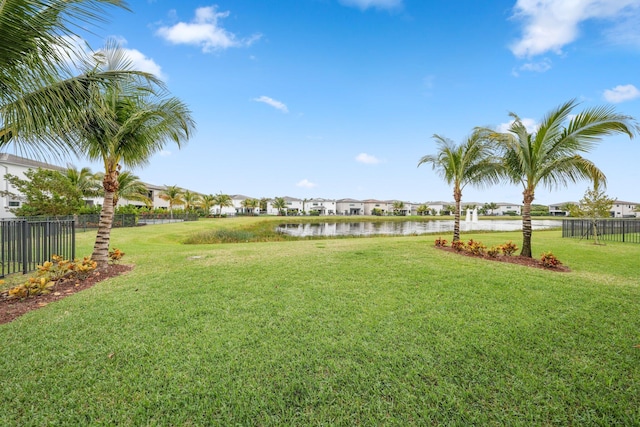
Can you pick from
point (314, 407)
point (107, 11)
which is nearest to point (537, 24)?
point (107, 11)

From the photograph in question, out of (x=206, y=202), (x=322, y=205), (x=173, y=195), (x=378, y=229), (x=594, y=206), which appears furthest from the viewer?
(x=322, y=205)

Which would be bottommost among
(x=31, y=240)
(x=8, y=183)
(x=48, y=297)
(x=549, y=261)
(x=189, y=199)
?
(x=48, y=297)

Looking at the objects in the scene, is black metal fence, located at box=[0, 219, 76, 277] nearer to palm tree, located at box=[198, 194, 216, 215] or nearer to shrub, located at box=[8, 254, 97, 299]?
shrub, located at box=[8, 254, 97, 299]

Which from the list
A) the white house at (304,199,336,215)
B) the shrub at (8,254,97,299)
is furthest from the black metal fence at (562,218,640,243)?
the white house at (304,199,336,215)

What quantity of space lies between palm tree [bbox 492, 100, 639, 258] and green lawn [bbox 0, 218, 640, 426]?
4.17 meters

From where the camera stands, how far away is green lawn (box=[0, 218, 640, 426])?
7.55 feet

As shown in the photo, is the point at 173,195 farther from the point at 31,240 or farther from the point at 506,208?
the point at 506,208

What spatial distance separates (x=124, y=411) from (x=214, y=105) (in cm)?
1898

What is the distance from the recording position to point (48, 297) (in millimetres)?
5215

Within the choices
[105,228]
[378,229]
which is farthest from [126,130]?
[378,229]

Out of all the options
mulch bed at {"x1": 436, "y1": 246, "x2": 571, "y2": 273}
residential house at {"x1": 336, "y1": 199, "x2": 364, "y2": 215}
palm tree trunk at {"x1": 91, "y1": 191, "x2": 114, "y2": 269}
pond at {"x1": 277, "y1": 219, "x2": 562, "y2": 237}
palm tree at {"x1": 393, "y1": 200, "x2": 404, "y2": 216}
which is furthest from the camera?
residential house at {"x1": 336, "y1": 199, "x2": 364, "y2": 215}

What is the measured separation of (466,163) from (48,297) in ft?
43.7

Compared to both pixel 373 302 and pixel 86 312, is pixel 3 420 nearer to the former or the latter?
pixel 86 312

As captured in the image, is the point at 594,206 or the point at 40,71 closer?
the point at 40,71
